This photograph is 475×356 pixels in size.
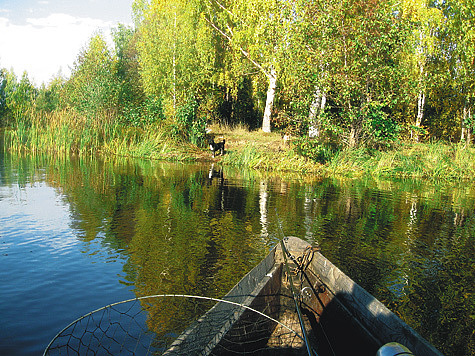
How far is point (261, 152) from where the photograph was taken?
22547 millimetres

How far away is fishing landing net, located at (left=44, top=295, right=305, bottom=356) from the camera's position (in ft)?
10.6

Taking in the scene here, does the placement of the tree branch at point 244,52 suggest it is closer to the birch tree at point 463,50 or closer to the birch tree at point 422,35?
the birch tree at point 422,35

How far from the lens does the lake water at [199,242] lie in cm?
522

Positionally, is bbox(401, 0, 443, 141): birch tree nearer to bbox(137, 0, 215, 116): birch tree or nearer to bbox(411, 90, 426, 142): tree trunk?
bbox(411, 90, 426, 142): tree trunk

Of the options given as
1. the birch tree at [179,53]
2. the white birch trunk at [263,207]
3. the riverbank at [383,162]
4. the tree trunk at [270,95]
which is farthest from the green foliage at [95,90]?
the white birch trunk at [263,207]

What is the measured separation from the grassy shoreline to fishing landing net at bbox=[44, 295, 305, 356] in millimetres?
15628

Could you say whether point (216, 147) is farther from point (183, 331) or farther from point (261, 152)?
point (183, 331)

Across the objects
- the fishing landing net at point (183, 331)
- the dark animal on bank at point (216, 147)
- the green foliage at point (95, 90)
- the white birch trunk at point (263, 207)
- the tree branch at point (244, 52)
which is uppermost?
the tree branch at point (244, 52)

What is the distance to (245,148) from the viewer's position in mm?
22906

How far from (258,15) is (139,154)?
429 inches

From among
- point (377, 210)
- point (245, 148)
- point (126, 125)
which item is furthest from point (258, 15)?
point (377, 210)

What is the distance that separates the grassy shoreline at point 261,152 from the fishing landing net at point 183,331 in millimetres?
15628

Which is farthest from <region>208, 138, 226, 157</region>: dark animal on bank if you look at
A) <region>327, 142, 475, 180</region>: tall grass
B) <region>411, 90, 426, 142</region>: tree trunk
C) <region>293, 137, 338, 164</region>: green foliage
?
<region>411, 90, 426, 142</region>: tree trunk

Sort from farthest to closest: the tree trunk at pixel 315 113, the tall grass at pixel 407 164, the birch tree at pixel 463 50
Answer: the birch tree at pixel 463 50
the tree trunk at pixel 315 113
the tall grass at pixel 407 164
